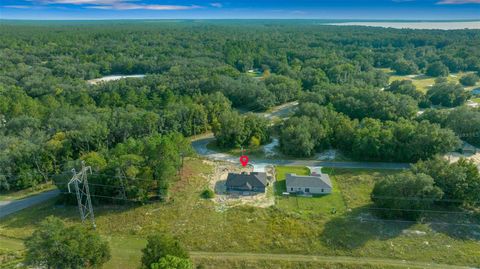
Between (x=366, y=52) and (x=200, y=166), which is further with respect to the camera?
(x=366, y=52)

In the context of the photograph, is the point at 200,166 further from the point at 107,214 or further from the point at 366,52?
the point at 366,52

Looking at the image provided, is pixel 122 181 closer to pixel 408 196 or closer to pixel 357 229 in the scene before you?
pixel 357 229

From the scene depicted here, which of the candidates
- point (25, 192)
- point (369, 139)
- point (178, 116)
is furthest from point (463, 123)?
point (25, 192)

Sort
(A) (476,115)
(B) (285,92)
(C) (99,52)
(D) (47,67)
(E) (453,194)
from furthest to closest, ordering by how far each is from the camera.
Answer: (C) (99,52) < (D) (47,67) < (B) (285,92) < (A) (476,115) < (E) (453,194)

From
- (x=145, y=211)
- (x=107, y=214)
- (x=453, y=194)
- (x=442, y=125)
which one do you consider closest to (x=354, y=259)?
(x=453, y=194)

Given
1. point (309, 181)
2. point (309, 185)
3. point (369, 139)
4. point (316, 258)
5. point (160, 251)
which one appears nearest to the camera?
point (160, 251)

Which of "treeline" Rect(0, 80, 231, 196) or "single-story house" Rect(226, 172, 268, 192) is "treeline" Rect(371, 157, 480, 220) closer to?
"single-story house" Rect(226, 172, 268, 192)

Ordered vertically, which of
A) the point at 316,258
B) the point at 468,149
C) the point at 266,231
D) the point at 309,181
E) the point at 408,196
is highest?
the point at 408,196
